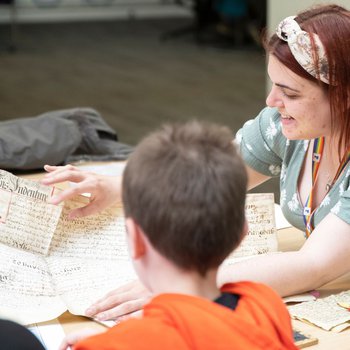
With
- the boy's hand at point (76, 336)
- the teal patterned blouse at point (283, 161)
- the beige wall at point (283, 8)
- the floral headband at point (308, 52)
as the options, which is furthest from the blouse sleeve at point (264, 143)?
the beige wall at point (283, 8)

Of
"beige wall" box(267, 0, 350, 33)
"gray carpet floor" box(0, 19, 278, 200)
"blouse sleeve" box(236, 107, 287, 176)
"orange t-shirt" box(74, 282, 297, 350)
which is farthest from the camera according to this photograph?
"gray carpet floor" box(0, 19, 278, 200)

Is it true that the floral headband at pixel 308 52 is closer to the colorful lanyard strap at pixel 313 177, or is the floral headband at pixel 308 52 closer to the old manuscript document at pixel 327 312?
the colorful lanyard strap at pixel 313 177

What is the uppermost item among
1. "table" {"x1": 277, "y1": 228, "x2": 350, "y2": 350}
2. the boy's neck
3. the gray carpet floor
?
the boy's neck

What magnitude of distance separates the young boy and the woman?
455 millimetres

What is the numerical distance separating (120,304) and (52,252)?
12.3 inches

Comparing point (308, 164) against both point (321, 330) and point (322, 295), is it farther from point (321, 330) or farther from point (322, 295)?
point (321, 330)

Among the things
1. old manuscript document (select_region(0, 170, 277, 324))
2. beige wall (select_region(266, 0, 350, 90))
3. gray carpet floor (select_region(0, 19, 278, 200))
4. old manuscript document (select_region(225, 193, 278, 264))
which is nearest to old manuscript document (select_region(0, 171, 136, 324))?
old manuscript document (select_region(0, 170, 277, 324))

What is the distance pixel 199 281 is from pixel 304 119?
0.70m

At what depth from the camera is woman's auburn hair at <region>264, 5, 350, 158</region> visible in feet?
5.28

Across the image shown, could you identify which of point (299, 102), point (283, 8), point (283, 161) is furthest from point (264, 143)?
point (283, 8)

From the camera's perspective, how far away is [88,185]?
1.68 metres

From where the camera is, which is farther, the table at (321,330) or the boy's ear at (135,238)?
the table at (321,330)

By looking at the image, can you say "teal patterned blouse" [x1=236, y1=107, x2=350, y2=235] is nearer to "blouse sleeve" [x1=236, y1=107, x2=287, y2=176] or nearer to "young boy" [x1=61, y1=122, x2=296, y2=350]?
"blouse sleeve" [x1=236, y1=107, x2=287, y2=176]

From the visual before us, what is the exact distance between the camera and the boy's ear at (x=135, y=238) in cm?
103
